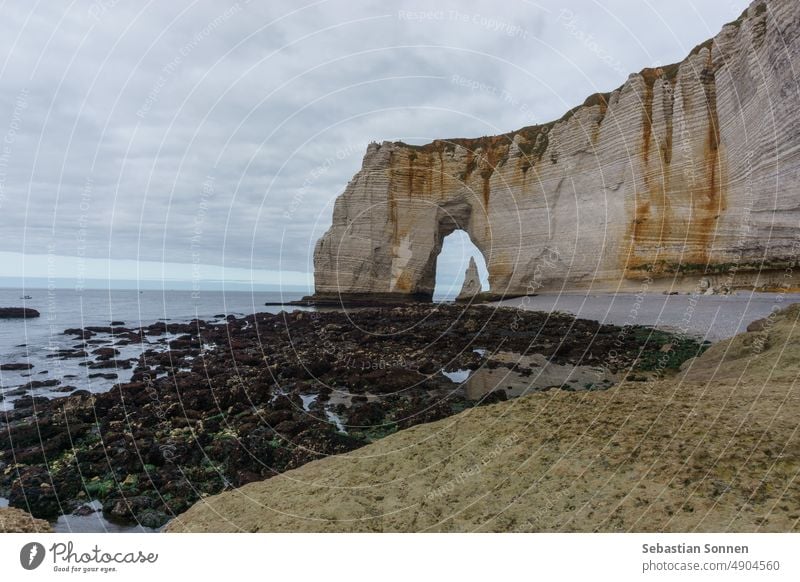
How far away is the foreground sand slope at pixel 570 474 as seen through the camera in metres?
3.02

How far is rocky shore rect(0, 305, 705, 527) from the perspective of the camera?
5.94m

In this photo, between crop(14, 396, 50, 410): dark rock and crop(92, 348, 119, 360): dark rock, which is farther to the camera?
crop(92, 348, 119, 360): dark rock

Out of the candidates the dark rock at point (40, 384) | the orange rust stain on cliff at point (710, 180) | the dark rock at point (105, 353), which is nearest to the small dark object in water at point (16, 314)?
the dark rock at point (105, 353)

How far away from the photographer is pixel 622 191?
29094 mm

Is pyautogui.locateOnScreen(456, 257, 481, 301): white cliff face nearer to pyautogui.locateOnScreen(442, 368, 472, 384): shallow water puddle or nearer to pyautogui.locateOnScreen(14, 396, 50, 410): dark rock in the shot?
pyautogui.locateOnScreen(442, 368, 472, 384): shallow water puddle

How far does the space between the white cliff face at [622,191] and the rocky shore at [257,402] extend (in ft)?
35.2

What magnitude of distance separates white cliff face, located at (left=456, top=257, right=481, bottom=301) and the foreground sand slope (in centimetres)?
3826

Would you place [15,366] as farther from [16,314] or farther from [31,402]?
[16,314]

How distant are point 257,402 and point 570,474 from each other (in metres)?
7.91

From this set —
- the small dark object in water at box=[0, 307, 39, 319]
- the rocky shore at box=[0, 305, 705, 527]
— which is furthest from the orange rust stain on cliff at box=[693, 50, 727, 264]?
the small dark object in water at box=[0, 307, 39, 319]

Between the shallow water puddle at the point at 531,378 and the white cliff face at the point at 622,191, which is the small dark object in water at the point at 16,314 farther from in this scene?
the shallow water puddle at the point at 531,378

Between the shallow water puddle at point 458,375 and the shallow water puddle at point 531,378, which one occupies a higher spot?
the shallow water puddle at point 531,378

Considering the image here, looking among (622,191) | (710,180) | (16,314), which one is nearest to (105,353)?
(622,191)

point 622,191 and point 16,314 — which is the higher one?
point 622,191
